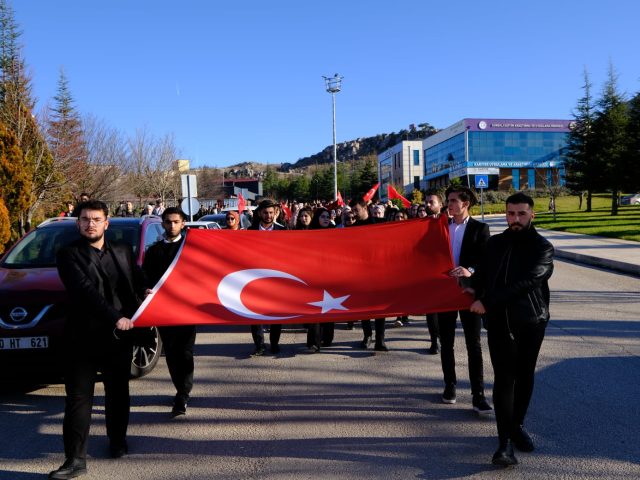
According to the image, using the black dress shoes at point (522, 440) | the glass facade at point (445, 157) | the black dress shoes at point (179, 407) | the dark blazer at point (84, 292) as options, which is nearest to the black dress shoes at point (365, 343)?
the black dress shoes at point (179, 407)

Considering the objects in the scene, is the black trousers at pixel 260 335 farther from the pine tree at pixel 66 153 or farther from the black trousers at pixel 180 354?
the pine tree at pixel 66 153

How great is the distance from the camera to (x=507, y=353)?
429cm

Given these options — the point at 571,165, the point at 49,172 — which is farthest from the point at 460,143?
the point at 49,172

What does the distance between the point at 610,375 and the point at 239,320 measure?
3935mm

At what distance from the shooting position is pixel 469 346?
5441mm

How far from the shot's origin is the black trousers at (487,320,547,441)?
167 inches

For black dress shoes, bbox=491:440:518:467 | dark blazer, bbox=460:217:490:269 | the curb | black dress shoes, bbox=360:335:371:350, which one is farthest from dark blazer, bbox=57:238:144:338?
the curb

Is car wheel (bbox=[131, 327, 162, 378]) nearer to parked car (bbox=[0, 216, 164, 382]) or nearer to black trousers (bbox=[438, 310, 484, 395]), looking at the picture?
parked car (bbox=[0, 216, 164, 382])

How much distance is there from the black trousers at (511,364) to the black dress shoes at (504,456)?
0.18ft

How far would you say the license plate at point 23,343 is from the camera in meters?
5.59

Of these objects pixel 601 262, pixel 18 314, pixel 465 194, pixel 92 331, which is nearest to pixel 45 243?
pixel 18 314

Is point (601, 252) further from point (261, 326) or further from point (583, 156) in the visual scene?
point (583, 156)

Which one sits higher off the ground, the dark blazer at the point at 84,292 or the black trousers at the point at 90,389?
the dark blazer at the point at 84,292

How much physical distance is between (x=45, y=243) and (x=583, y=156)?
4247 cm
